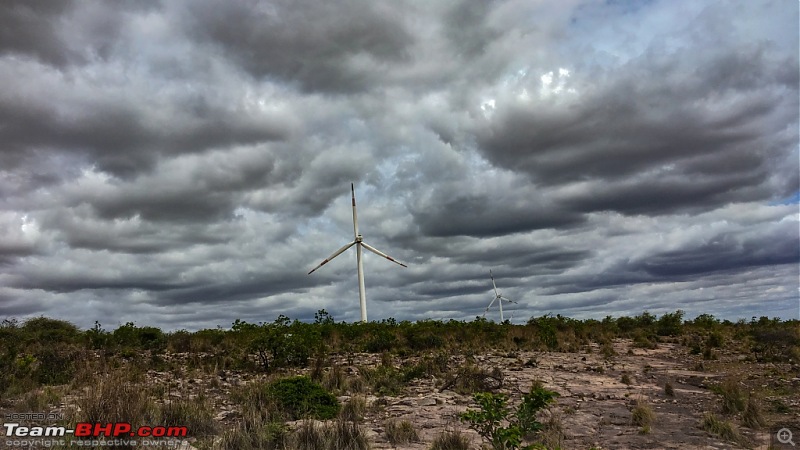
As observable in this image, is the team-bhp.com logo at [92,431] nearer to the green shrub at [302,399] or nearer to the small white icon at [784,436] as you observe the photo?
the green shrub at [302,399]

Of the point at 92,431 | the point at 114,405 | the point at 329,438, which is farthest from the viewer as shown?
the point at 329,438

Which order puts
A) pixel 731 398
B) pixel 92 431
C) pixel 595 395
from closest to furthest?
pixel 92 431
pixel 731 398
pixel 595 395

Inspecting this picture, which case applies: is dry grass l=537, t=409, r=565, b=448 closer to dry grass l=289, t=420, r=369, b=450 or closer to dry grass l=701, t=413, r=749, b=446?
dry grass l=701, t=413, r=749, b=446

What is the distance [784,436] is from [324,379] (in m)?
15.7

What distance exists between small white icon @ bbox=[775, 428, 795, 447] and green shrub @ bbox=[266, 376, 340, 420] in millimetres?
13306

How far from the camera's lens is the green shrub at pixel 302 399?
54.2 ft

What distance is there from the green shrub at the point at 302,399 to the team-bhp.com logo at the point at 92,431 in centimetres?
428

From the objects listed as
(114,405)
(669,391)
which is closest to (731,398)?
(669,391)

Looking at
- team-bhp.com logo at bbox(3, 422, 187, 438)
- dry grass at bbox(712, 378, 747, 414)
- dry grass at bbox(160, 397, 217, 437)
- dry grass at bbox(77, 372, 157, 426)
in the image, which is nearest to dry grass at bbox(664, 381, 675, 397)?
dry grass at bbox(712, 378, 747, 414)

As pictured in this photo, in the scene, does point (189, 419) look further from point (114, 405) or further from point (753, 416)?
point (753, 416)

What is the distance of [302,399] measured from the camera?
682 inches

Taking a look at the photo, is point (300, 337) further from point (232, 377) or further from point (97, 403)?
point (97, 403)

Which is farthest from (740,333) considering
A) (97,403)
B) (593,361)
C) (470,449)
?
(97,403)

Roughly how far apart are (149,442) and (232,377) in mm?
11622
